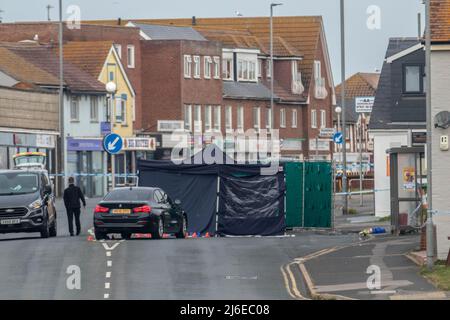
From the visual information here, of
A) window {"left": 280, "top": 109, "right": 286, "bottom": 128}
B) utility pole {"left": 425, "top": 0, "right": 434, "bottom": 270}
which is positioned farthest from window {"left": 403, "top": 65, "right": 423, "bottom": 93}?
window {"left": 280, "top": 109, "right": 286, "bottom": 128}

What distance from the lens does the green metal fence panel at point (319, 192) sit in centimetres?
4825

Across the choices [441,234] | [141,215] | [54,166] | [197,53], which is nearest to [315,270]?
[441,234]

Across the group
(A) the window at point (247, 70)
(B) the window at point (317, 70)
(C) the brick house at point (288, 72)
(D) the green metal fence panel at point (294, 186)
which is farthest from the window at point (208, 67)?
(D) the green metal fence panel at point (294, 186)

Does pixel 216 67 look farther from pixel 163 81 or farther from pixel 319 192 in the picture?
pixel 319 192

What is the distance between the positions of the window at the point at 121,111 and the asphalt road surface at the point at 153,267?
51841 millimetres

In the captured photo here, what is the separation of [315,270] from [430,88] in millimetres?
4272

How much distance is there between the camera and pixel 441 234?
106ft

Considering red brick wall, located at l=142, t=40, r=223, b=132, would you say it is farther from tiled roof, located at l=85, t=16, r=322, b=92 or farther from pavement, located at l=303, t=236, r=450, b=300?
pavement, located at l=303, t=236, r=450, b=300

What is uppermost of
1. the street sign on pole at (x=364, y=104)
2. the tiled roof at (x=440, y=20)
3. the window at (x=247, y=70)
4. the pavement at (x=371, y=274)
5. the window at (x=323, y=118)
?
the window at (x=247, y=70)

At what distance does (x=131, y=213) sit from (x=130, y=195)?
34.4 inches

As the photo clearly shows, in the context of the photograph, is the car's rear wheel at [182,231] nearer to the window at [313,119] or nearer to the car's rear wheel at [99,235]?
the car's rear wheel at [99,235]

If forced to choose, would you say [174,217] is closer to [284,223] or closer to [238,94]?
[284,223]

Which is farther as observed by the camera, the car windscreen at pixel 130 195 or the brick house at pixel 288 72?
the brick house at pixel 288 72

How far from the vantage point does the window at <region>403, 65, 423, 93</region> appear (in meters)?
57.4
